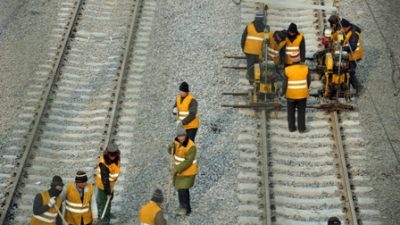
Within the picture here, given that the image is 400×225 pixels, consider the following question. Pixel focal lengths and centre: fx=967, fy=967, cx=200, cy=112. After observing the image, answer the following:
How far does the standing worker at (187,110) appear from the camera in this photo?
16266 millimetres

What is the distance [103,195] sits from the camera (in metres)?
15.2

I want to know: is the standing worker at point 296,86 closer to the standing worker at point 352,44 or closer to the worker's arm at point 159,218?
the standing worker at point 352,44

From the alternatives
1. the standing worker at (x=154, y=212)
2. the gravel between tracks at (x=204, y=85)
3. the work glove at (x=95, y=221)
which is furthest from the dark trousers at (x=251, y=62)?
the standing worker at (x=154, y=212)

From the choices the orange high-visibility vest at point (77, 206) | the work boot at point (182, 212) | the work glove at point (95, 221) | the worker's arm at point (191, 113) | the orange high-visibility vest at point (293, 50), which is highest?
the orange high-visibility vest at point (293, 50)

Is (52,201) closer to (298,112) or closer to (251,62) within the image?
(298,112)

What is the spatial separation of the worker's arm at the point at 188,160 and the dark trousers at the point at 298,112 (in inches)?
131

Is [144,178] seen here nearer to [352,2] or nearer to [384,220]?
[384,220]

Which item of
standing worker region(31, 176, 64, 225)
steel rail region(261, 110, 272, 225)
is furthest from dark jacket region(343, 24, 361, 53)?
standing worker region(31, 176, 64, 225)

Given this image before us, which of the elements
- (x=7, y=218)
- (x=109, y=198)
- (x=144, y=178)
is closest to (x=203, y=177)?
(x=144, y=178)

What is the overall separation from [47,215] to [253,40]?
6164 millimetres

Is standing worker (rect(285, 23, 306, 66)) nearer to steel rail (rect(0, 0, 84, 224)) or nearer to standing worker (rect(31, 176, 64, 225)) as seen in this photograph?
steel rail (rect(0, 0, 84, 224))

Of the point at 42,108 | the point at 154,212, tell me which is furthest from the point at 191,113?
the point at 42,108

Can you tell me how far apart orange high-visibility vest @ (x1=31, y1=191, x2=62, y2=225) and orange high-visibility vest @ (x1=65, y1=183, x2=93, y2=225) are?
0.64 ft

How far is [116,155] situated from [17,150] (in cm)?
341
